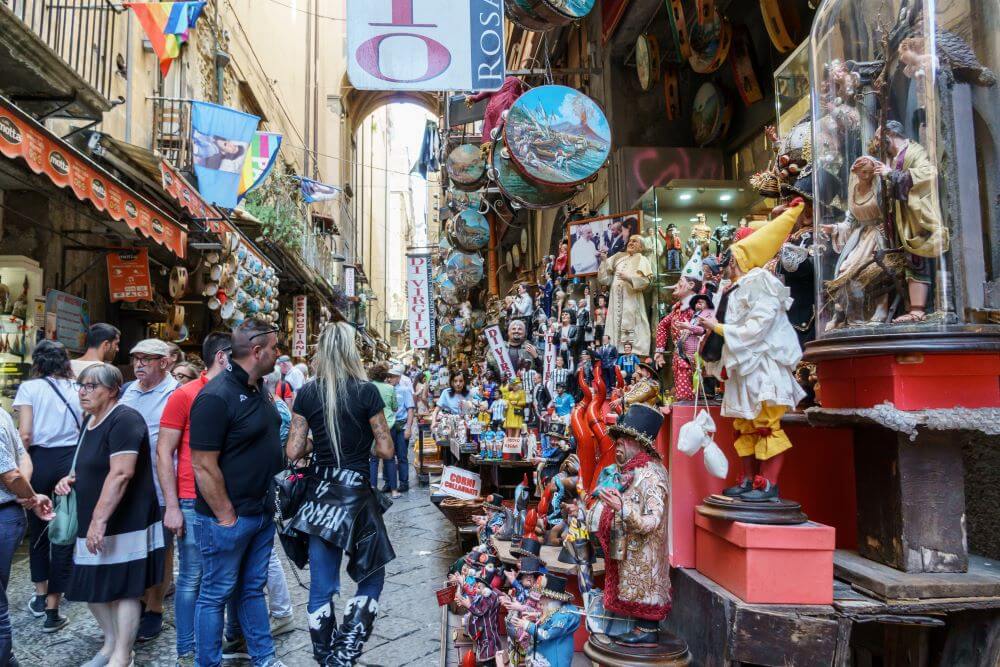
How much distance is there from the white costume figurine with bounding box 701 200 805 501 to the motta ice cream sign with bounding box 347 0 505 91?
14.3 ft

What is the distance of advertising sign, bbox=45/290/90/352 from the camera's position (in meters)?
8.83

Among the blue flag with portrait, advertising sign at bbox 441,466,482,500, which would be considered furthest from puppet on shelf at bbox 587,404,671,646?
the blue flag with portrait

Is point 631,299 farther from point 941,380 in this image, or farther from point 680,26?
point 941,380

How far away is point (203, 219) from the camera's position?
1034cm

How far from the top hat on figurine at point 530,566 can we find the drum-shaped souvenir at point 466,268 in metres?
13.6

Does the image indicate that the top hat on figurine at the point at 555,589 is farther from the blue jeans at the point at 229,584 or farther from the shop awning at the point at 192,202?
the shop awning at the point at 192,202

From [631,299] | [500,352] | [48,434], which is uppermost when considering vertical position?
[631,299]

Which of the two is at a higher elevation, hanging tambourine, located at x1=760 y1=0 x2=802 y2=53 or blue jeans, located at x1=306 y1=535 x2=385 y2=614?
hanging tambourine, located at x1=760 y1=0 x2=802 y2=53

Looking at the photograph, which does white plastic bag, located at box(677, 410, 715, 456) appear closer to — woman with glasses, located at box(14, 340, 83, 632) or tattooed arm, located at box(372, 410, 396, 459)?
tattooed arm, located at box(372, 410, 396, 459)

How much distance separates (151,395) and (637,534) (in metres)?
3.62

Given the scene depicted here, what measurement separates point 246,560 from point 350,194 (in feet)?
126

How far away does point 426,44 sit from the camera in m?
7.05

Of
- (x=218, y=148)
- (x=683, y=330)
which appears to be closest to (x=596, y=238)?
(x=683, y=330)

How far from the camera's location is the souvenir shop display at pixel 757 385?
3.24m
